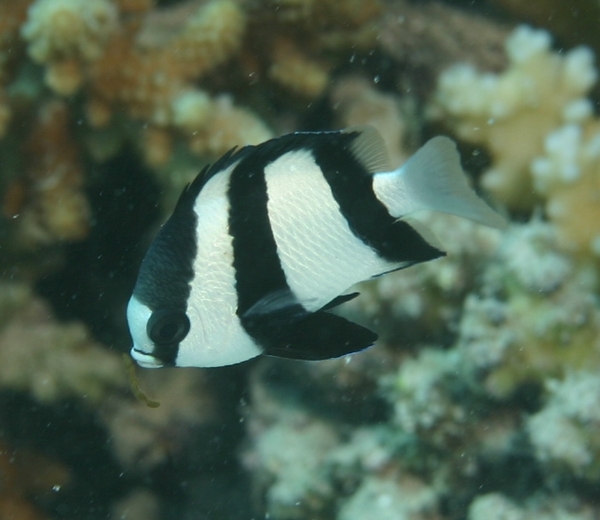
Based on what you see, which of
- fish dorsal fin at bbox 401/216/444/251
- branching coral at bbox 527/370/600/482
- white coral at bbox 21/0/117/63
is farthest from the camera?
white coral at bbox 21/0/117/63

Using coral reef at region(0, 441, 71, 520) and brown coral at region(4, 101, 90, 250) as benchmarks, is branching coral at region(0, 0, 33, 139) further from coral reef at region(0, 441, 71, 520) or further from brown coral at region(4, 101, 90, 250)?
coral reef at region(0, 441, 71, 520)

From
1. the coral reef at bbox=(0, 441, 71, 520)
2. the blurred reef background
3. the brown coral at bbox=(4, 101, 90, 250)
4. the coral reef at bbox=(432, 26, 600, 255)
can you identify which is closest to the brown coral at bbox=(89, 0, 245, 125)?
the blurred reef background

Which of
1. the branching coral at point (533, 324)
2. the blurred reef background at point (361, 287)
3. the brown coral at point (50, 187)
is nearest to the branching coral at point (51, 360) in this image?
the blurred reef background at point (361, 287)

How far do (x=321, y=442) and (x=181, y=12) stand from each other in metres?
2.36

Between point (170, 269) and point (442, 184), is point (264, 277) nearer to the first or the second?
point (170, 269)

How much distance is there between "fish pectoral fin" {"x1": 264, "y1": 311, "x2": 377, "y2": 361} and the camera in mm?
1593

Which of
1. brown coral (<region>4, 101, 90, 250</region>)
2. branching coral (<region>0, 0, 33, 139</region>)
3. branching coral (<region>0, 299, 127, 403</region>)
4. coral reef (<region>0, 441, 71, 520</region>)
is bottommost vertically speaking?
coral reef (<region>0, 441, 71, 520</region>)

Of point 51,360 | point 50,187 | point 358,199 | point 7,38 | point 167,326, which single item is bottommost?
point 51,360

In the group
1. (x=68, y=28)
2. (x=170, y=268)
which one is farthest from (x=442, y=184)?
(x=68, y=28)

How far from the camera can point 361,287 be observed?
2770 mm

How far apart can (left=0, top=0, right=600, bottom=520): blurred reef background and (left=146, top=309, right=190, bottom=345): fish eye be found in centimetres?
132

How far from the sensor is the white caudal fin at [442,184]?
1561mm

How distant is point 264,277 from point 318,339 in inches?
9.1

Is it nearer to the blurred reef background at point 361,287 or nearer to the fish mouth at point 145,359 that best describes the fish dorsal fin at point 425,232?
the fish mouth at point 145,359
